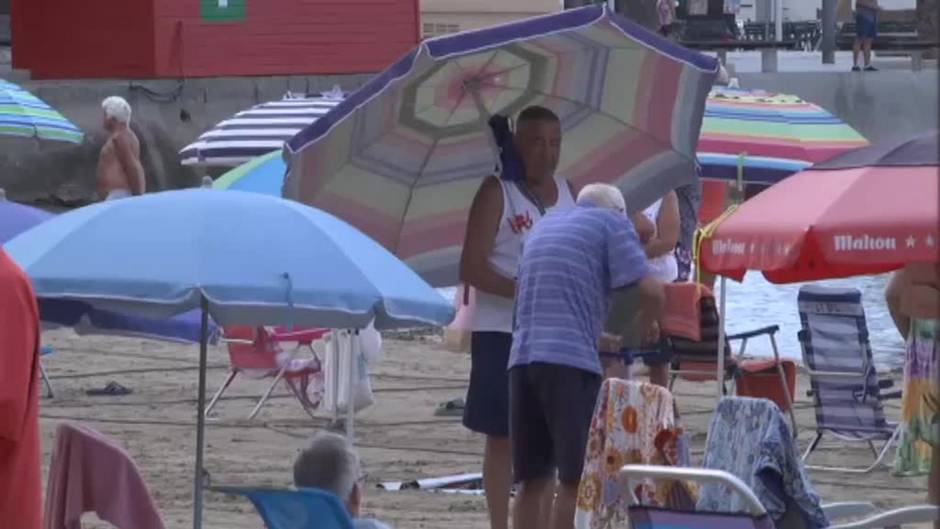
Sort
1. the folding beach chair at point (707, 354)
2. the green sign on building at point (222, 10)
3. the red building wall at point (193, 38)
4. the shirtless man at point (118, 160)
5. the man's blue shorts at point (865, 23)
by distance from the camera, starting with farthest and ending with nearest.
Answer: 1. the man's blue shorts at point (865, 23)
2. the green sign on building at point (222, 10)
3. the red building wall at point (193, 38)
4. the shirtless man at point (118, 160)
5. the folding beach chair at point (707, 354)

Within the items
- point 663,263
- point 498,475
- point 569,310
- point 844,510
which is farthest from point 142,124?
point 844,510

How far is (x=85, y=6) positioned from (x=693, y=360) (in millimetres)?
18425

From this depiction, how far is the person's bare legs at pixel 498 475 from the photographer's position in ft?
26.1

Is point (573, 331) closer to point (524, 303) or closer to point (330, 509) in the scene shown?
point (524, 303)

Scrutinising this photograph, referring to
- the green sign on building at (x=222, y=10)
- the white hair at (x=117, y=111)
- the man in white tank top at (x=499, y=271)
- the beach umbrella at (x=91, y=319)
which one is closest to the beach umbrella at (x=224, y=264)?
the beach umbrella at (x=91, y=319)

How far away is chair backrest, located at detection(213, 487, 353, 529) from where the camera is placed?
5.59 m

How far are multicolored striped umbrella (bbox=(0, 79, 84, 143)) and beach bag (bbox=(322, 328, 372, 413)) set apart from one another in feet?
10.8

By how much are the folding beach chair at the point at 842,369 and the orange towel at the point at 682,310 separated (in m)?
0.52

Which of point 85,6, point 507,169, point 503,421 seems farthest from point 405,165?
point 85,6

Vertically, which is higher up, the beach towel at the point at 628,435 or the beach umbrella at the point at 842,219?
the beach umbrella at the point at 842,219

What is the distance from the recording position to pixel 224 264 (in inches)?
237

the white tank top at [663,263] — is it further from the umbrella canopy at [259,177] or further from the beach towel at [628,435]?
the beach towel at [628,435]

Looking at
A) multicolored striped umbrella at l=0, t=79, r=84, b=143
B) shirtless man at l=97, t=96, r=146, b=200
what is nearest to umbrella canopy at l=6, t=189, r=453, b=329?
multicolored striped umbrella at l=0, t=79, r=84, b=143

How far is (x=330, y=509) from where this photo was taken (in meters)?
5.59
